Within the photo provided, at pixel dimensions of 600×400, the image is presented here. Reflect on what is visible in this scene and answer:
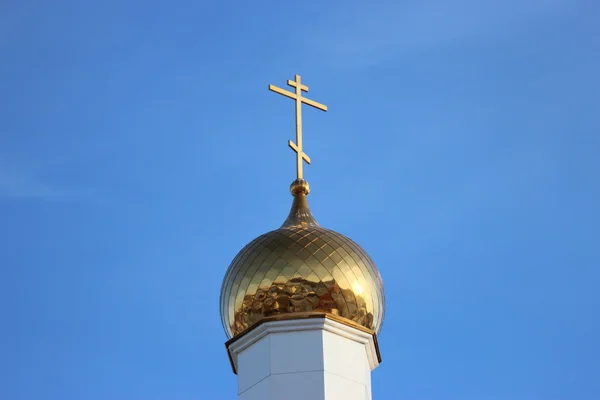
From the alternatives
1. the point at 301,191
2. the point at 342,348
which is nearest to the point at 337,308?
the point at 342,348

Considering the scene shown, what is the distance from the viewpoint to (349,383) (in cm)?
1962

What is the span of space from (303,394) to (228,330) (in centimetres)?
188

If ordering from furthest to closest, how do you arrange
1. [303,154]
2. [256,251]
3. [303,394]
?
[303,154] < [256,251] < [303,394]

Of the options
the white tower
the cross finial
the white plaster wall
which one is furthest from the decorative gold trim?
the cross finial

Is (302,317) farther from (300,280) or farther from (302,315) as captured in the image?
(300,280)

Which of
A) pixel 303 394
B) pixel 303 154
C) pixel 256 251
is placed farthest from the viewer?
pixel 303 154

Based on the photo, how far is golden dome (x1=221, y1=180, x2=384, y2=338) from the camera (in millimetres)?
20172

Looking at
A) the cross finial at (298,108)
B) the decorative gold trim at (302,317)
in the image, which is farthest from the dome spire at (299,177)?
the decorative gold trim at (302,317)

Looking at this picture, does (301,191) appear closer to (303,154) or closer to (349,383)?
(303,154)

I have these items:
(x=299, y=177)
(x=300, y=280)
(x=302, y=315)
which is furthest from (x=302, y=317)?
(x=299, y=177)

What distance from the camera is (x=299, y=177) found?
866 inches

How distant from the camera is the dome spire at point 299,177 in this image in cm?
2150

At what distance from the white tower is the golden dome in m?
0.01

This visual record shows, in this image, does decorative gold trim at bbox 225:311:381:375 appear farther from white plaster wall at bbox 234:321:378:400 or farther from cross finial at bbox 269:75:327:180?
cross finial at bbox 269:75:327:180
